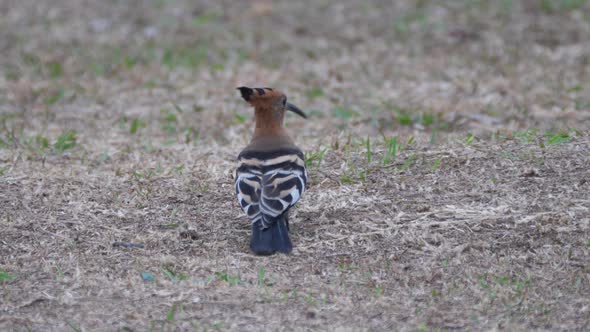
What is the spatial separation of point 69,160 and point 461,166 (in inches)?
119

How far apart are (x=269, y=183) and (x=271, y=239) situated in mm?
387

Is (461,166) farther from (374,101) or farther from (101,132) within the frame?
(101,132)

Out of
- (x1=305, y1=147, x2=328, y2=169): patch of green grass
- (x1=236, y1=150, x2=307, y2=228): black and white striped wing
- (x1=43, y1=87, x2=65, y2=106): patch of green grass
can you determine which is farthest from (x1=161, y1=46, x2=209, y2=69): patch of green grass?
(x1=236, y1=150, x2=307, y2=228): black and white striped wing

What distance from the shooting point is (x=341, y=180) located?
18.7ft

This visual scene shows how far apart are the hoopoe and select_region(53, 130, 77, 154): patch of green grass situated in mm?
1849

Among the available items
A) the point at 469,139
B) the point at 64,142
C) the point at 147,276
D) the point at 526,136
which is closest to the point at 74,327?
the point at 147,276

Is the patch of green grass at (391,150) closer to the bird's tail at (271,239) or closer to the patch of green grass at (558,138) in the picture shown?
the patch of green grass at (558,138)

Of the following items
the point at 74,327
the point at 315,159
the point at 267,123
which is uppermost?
the point at 267,123

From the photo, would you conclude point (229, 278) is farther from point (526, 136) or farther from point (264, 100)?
point (526, 136)

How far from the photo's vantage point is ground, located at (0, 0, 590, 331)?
429 centimetres

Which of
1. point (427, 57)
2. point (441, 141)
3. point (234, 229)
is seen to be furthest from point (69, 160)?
point (427, 57)

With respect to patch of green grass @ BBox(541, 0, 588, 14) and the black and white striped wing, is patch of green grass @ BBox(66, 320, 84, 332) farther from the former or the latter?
patch of green grass @ BBox(541, 0, 588, 14)

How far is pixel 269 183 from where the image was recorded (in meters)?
5.02

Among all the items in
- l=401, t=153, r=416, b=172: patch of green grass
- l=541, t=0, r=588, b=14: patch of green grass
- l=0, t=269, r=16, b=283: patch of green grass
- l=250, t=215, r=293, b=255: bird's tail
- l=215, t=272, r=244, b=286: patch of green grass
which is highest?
l=541, t=0, r=588, b=14: patch of green grass
